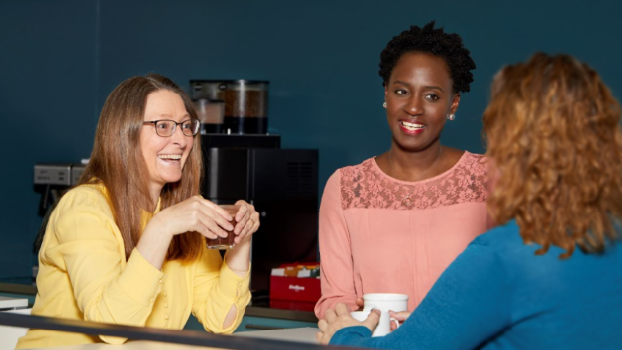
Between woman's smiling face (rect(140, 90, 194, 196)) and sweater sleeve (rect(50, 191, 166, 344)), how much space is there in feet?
0.67

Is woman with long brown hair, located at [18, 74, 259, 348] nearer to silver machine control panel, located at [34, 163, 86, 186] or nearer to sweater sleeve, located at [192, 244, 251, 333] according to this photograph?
sweater sleeve, located at [192, 244, 251, 333]

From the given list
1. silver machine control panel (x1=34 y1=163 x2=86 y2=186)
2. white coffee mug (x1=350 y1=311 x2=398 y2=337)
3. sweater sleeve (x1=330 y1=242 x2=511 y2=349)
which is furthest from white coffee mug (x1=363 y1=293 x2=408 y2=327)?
silver machine control panel (x1=34 y1=163 x2=86 y2=186)

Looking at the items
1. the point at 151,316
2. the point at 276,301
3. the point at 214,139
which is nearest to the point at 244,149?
the point at 214,139

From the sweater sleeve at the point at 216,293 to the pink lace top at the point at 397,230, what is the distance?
22 cm

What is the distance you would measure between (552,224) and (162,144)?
116cm

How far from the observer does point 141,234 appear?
1996 millimetres

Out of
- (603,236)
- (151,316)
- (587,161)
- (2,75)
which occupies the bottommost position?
(151,316)

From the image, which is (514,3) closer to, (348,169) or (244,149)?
(244,149)

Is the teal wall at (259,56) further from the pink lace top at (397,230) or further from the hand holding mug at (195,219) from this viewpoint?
the hand holding mug at (195,219)

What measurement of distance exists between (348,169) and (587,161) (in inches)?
47.0

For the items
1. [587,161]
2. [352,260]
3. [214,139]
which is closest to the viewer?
[587,161]

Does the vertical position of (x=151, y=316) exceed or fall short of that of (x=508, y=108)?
it falls short

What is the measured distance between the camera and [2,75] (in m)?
4.44

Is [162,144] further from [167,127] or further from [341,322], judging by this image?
[341,322]
